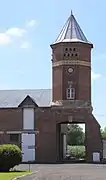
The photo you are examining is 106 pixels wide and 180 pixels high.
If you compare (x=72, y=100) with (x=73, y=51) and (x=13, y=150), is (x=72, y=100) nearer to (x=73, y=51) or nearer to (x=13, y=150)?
(x=73, y=51)

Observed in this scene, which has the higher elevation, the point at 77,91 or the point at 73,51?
the point at 73,51

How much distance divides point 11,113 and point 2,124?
201cm

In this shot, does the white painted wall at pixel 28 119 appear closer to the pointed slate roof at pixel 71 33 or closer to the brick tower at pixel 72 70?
the brick tower at pixel 72 70

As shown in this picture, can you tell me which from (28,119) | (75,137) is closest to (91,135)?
(28,119)

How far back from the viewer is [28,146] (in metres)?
66.2

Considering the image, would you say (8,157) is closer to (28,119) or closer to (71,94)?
(71,94)

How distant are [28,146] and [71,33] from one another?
1683 cm

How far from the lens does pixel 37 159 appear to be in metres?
65.8

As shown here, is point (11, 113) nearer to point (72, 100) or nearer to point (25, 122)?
point (25, 122)

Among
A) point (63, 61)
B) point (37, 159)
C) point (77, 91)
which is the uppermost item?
Result: point (63, 61)

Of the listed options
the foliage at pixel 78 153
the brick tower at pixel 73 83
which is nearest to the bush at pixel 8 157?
the brick tower at pixel 73 83

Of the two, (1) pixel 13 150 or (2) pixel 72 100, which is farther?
(2) pixel 72 100

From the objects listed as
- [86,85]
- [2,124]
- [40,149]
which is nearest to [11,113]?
[2,124]

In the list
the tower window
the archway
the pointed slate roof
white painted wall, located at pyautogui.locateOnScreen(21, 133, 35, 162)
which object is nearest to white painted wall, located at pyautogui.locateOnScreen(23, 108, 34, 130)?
white painted wall, located at pyautogui.locateOnScreen(21, 133, 35, 162)
